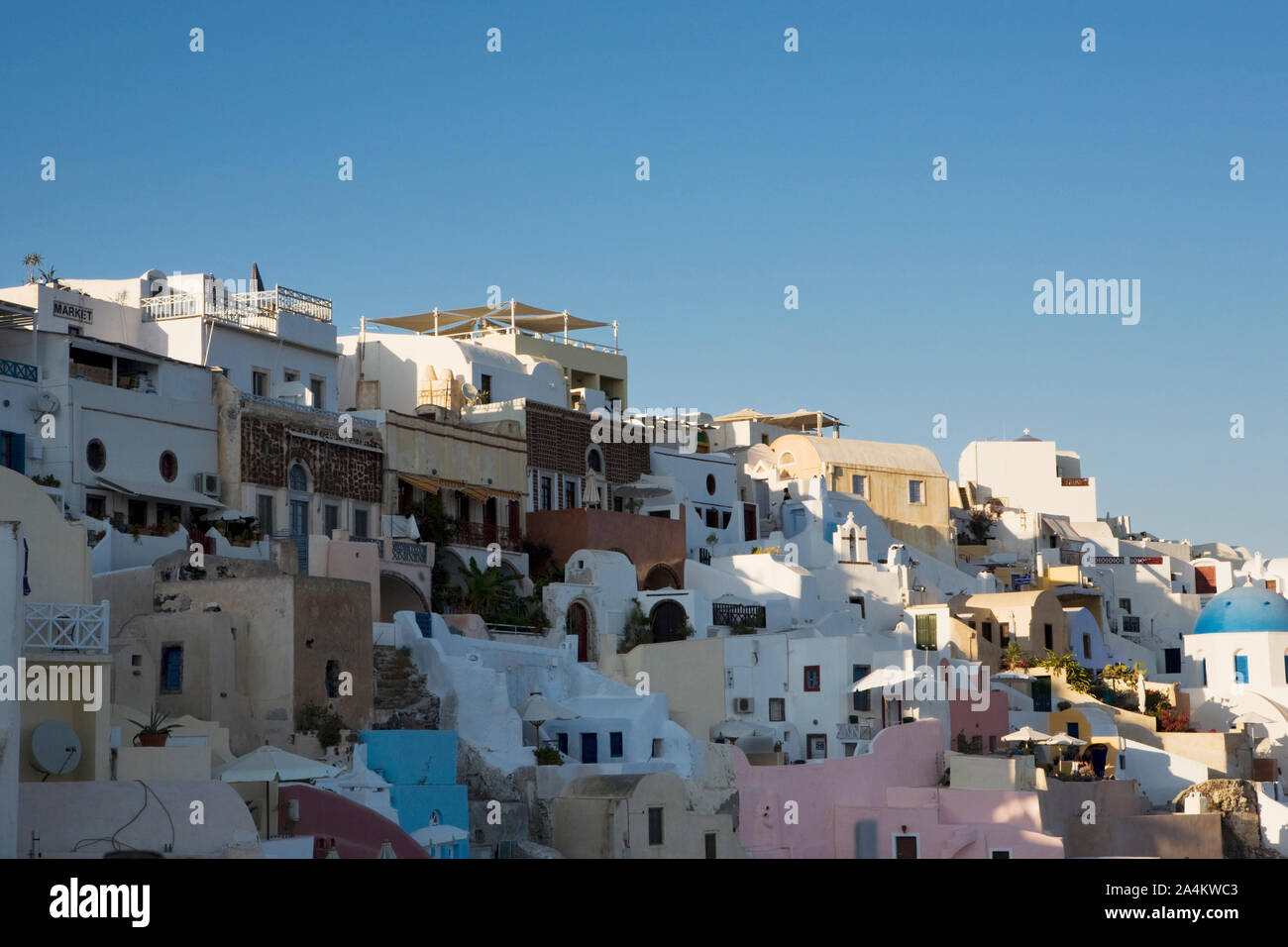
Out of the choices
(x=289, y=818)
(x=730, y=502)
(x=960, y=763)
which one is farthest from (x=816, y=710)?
(x=289, y=818)

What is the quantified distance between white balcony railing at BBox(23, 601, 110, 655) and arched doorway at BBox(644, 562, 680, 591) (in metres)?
25.9

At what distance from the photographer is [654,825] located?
33.8 m

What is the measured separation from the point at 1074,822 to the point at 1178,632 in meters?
24.6

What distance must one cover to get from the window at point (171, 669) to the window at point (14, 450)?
668 centimetres

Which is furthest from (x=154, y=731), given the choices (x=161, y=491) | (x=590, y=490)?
(x=590, y=490)

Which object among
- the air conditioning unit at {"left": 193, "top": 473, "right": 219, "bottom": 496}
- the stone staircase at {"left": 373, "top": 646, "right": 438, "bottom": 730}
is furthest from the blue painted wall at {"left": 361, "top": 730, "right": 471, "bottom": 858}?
the air conditioning unit at {"left": 193, "top": 473, "right": 219, "bottom": 496}

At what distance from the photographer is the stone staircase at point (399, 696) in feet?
112

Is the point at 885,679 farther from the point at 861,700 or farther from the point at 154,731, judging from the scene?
the point at 154,731

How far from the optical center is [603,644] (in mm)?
43625

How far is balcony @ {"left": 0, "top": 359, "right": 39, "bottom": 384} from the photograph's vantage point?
36.0 meters

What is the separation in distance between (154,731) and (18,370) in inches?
454

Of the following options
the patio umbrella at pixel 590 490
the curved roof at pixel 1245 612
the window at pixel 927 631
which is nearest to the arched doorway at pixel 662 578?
the patio umbrella at pixel 590 490

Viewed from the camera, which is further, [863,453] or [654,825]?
[863,453]

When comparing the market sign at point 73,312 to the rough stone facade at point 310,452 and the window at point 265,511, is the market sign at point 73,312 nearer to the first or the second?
the rough stone facade at point 310,452
